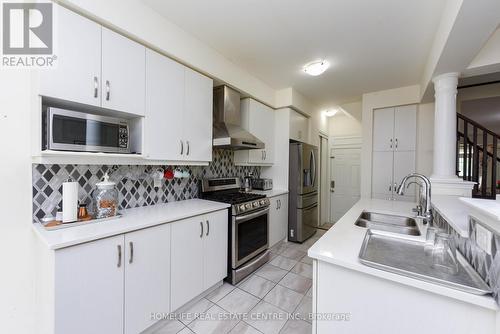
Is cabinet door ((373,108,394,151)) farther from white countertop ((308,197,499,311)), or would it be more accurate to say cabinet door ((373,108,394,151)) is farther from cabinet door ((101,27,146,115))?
cabinet door ((101,27,146,115))

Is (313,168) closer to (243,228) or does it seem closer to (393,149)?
(393,149)

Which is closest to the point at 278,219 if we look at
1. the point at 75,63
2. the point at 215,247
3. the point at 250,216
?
the point at 250,216

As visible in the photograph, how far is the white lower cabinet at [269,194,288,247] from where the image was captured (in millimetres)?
3104

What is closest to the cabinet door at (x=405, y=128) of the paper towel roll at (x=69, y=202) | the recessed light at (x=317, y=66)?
the recessed light at (x=317, y=66)

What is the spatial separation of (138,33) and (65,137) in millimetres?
955

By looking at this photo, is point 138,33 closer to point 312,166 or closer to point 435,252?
point 435,252

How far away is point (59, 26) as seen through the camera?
1.30 m

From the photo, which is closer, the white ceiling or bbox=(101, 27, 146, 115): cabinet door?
bbox=(101, 27, 146, 115): cabinet door

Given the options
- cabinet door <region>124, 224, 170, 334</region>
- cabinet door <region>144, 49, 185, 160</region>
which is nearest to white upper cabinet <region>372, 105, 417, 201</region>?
cabinet door <region>144, 49, 185, 160</region>

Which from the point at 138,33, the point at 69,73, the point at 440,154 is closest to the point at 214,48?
the point at 138,33

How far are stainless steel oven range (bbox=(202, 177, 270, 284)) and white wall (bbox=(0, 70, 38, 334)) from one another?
4.91ft

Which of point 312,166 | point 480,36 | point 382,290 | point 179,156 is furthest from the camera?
point 312,166

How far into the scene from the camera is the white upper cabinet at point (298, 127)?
140 inches

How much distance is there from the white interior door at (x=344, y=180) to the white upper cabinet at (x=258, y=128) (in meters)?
2.05
